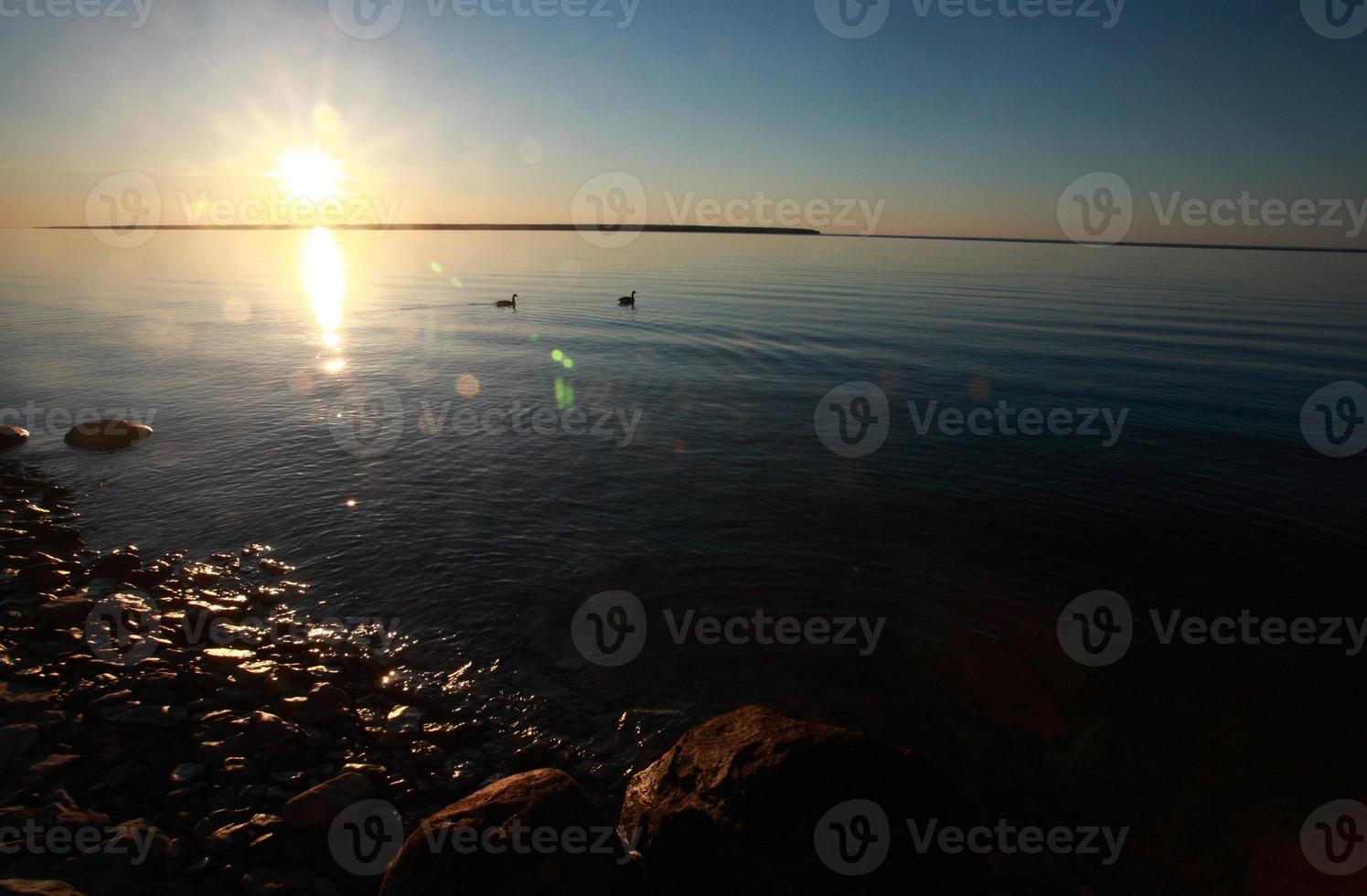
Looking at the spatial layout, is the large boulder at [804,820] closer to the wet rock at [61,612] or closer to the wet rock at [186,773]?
the wet rock at [186,773]

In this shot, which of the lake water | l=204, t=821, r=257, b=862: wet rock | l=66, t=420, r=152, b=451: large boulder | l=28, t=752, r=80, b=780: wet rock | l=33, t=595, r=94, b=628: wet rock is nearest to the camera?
l=204, t=821, r=257, b=862: wet rock

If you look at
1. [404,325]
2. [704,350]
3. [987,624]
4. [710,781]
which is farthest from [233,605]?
[404,325]

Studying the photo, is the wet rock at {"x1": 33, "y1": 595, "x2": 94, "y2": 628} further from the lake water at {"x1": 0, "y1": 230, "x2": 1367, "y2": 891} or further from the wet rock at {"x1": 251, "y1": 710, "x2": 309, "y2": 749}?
the wet rock at {"x1": 251, "y1": 710, "x2": 309, "y2": 749}

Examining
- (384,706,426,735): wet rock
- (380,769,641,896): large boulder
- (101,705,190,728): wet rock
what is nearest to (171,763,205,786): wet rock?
(101,705,190,728): wet rock

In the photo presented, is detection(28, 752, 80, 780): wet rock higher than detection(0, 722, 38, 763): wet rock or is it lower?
lower

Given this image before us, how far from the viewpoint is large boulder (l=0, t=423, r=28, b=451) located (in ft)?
61.1

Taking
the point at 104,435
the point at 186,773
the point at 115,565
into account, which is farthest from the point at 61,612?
the point at 104,435

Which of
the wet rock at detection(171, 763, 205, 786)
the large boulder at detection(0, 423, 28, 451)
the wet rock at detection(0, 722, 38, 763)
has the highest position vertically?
the large boulder at detection(0, 423, 28, 451)

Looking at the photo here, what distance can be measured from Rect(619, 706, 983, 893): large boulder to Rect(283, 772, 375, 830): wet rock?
134 inches

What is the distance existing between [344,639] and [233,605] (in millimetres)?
2527

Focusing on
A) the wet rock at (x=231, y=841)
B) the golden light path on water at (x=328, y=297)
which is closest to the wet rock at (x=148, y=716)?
the wet rock at (x=231, y=841)

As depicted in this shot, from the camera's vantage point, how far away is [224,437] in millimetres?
20219

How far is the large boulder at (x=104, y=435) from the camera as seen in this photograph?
62.0 feet

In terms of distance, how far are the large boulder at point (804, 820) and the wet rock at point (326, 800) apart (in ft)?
11.2
